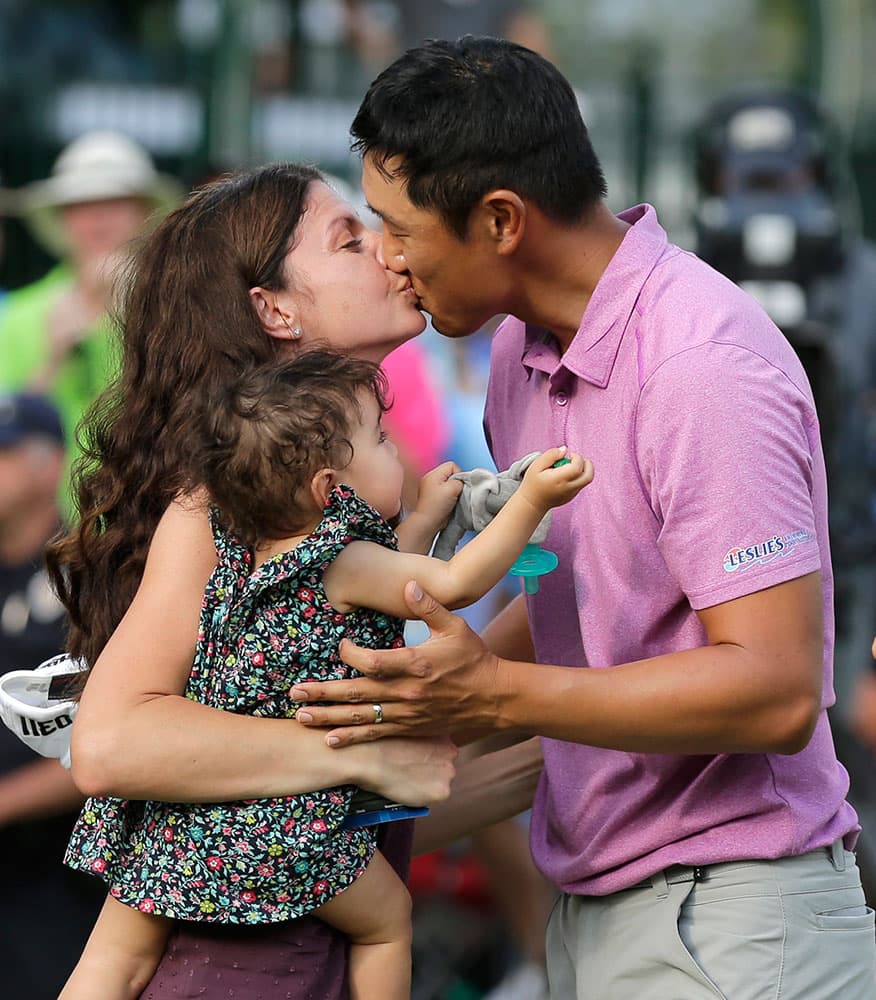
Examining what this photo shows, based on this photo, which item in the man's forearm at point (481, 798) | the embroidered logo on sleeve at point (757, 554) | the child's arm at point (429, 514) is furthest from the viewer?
the man's forearm at point (481, 798)

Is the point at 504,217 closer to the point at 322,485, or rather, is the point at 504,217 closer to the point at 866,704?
the point at 322,485

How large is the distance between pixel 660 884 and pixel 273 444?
3.21 ft

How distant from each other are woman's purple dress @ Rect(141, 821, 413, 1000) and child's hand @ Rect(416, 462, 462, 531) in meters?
0.67

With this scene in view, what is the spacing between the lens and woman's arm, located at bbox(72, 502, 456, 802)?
8.00ft

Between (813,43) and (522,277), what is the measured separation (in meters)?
6.77

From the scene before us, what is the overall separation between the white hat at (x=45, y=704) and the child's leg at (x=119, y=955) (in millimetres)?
346

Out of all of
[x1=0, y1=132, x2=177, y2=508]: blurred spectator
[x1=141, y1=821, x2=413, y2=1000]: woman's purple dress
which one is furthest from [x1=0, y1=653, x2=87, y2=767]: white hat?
[x1=0, y1=132, x2=177, y2=508]: blurred spectator

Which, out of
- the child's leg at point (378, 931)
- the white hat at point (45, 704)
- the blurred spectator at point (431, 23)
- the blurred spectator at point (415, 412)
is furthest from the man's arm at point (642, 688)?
the blurred spectator at point (431, 23)

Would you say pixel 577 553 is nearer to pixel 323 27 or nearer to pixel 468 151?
pixel 468 151

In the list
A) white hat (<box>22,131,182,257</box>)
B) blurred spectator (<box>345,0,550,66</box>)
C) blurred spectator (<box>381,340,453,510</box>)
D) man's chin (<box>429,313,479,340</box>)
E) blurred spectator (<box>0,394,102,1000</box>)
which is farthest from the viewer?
blurred spectator (<box>345,0,550,66</box>)

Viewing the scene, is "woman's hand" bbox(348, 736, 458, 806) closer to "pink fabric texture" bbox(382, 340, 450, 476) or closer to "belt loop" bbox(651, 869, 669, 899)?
"belt loop" bbox(651, 869, 669, 899)

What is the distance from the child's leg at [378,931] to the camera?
2.55 meters

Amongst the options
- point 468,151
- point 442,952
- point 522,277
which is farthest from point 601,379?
point 442,952

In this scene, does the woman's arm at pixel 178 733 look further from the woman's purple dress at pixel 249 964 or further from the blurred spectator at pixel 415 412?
the blurred spectator at pixel 415 412
